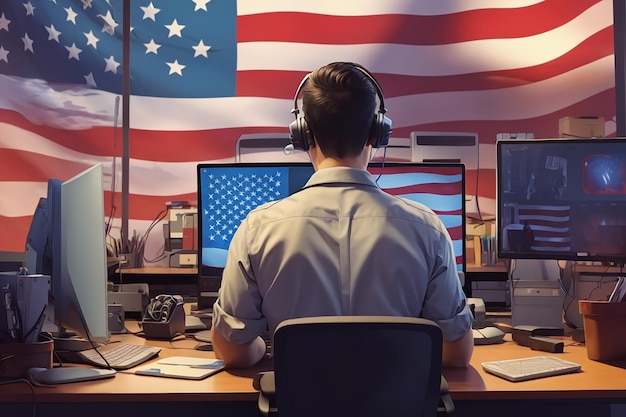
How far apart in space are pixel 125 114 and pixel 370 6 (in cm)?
177

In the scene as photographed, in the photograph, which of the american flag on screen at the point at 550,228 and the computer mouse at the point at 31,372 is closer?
the computer mouse at the point at 31,372

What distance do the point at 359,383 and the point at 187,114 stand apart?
3597 mm

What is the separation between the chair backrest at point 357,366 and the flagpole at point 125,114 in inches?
123

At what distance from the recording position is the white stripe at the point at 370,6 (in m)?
4.52

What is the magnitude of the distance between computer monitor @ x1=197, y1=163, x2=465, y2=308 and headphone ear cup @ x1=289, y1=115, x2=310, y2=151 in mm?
485

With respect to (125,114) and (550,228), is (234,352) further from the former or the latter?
(125,114)

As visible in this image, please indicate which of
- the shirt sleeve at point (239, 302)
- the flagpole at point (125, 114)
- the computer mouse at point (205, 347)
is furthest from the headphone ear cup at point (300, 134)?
the flagpole at point (125, 114)

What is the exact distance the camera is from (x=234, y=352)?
1.53 meters

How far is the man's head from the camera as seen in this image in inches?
58.2

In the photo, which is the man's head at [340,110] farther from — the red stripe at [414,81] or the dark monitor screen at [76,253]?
the red stripe at [414,81]

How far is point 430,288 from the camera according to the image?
1.44 meters

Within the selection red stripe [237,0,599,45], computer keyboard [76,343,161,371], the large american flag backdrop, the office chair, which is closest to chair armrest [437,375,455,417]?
the office chair

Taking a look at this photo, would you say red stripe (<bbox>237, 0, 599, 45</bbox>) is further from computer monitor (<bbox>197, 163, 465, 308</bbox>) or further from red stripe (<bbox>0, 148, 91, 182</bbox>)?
computer monitor (<bbox>197, 163, 465, 308</bbox>)

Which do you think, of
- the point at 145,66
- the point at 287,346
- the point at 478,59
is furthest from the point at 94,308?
the point at 478,59
